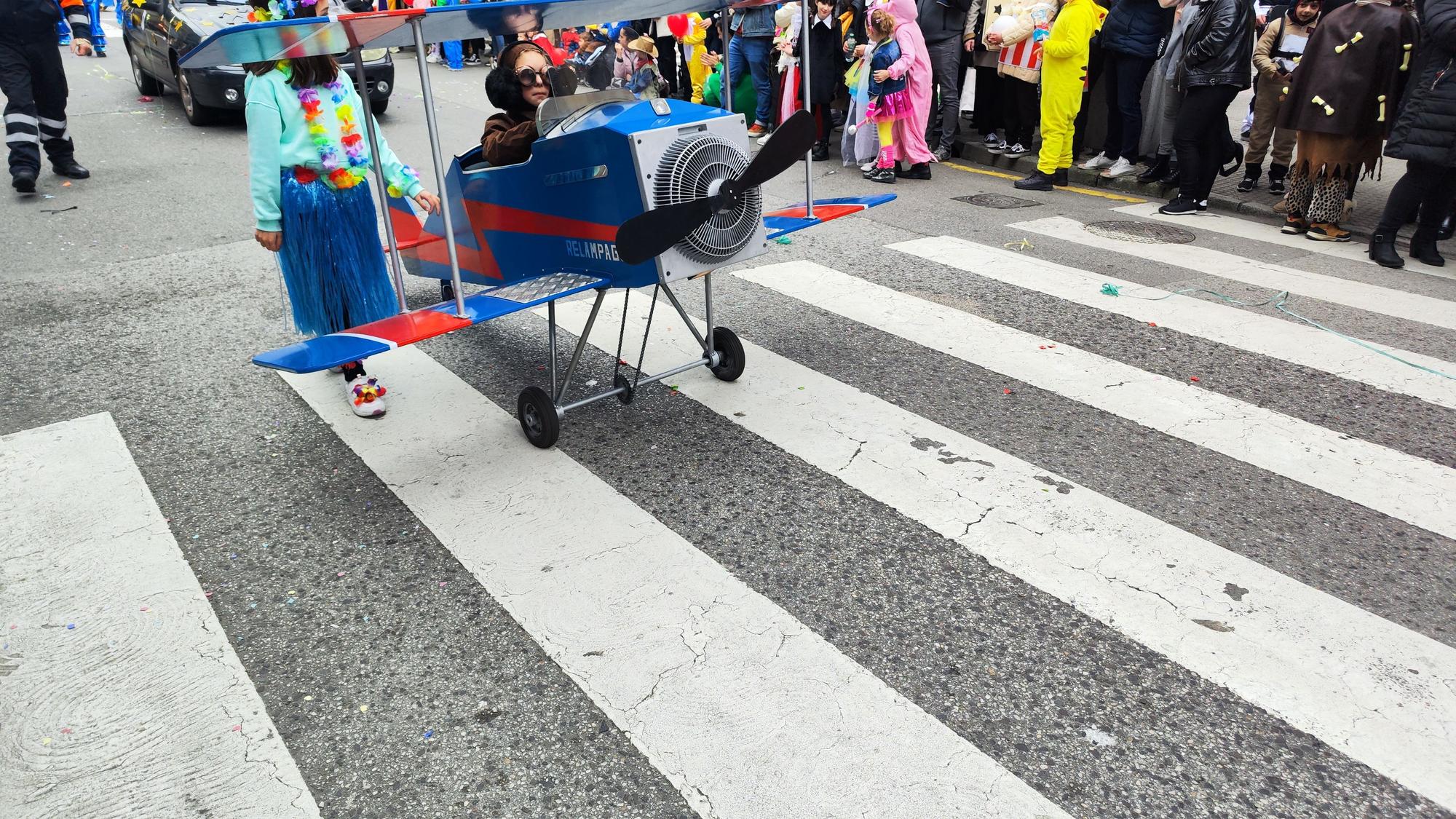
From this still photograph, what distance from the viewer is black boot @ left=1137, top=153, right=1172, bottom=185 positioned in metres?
9.44

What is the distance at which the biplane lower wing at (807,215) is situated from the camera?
4820 millimetres

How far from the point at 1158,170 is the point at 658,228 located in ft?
24.4

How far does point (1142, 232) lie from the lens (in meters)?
7.90

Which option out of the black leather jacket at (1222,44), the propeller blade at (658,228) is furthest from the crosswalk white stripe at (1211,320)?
the propeller blade at (658,228)

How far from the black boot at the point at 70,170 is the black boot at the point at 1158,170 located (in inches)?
406

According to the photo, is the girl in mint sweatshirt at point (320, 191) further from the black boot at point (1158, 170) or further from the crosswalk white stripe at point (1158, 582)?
the black boot at point (1158, 170)

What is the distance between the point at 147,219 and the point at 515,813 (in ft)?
25.7

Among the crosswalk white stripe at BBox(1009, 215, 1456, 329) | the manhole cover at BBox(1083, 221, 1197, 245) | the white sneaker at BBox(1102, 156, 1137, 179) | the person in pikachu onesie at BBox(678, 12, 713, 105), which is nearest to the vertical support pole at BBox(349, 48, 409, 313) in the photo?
the crosswalk white stripe at BBox(1009, 215, 1456, 329)

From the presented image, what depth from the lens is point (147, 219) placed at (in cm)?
838

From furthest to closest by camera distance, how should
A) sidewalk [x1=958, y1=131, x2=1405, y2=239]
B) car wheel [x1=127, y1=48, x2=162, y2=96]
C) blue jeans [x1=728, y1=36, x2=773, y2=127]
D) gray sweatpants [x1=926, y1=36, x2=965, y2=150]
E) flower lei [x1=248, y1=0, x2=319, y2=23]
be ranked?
car wheel [x1=127, y1=48, x2=162, y2=96] → blue jeans [x1=728, y1=36, x2=773, y2=127] → gray sweatpants [x1=926, y1=36, x2=965, y2=150] → sidewalk [x1=958, y1=131, x2=1405, y2=239] → flower lei [x1=248, y1=0, x2=319, y2=23]

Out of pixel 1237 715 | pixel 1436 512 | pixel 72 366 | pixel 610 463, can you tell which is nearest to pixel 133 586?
pixel 610 463

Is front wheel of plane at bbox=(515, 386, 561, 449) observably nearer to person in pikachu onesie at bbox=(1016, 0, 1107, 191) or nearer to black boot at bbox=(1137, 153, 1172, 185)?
person in pikachu onesie at bbox=(1016, 0, 1107, 191)

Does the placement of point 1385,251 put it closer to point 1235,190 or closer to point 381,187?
point 1235,190

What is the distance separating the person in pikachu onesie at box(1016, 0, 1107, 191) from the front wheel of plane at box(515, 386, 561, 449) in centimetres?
681
